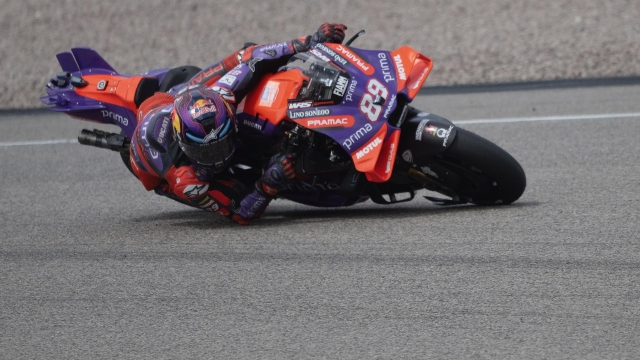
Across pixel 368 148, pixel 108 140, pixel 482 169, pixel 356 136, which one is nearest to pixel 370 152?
pixel 368 148

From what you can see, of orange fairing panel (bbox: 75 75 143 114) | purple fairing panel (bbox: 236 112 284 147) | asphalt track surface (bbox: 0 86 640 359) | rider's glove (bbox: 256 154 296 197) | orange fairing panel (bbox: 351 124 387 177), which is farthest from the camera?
orange fairing panel (bbox: 75 75 143 114)

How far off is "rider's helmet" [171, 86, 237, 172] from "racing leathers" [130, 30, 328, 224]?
212mm

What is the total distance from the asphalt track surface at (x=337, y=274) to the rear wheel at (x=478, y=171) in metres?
0.12

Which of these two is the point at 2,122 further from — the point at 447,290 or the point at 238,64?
the point at 447,290

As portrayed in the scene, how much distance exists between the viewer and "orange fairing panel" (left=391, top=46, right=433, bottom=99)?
5867mm

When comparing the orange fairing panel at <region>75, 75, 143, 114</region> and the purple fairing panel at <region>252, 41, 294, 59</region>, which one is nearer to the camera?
the purple fairing panel at <region>252, 41, 294, 59</region>

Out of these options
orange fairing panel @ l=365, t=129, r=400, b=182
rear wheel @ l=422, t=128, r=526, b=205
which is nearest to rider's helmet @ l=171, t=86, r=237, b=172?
orange fairing panel @ l=365, t=129, r=400, b=182

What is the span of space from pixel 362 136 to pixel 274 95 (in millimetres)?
676

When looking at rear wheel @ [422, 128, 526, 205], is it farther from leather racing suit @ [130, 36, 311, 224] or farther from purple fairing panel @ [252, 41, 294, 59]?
purple fairing panel @ [252, 41, 294, 59]

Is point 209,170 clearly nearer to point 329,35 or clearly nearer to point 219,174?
point 219,174

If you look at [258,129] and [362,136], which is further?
[258,129]

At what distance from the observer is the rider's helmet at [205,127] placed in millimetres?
5809

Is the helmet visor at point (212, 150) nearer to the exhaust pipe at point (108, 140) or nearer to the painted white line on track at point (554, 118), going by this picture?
the exhaust pipe at point (108, 140)

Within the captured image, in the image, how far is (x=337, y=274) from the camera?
5309 millimetres
